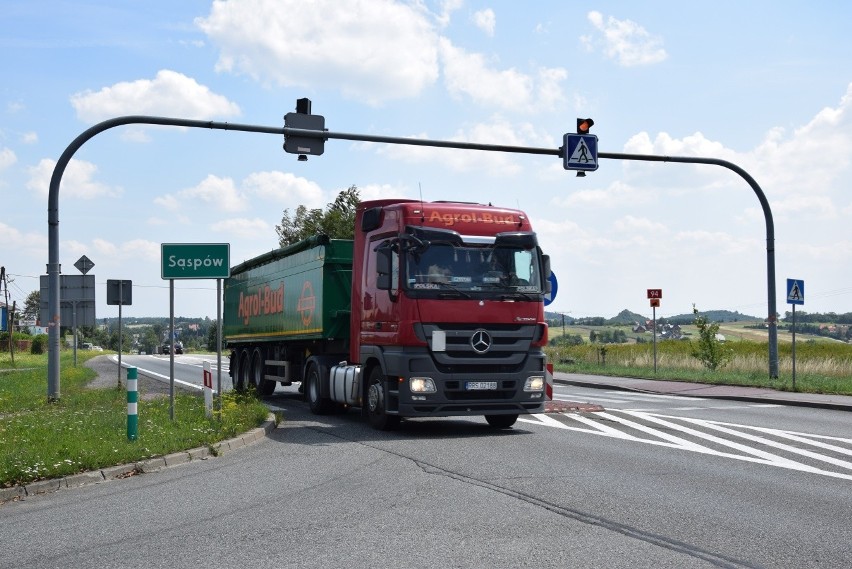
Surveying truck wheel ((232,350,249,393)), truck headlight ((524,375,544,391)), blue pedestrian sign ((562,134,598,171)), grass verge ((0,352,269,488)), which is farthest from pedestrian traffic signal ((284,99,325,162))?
truck headlight ((524,375,544,391))

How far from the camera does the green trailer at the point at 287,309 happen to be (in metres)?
17.7

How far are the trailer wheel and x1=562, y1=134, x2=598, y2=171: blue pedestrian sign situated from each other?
28.3 ft

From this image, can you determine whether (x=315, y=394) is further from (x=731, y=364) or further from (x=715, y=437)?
(x=731, y=364)

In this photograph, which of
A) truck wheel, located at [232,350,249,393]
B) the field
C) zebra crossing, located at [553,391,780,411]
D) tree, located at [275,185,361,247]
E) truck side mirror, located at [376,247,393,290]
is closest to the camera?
truck side mirror, located at [376,247,393,290]

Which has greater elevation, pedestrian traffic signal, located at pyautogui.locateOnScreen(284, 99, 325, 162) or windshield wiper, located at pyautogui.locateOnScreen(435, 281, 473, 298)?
pedestrian traffic signal, located at pyautogui.locateOnScreen(284, 99, 325, 162)

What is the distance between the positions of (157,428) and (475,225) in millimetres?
5513

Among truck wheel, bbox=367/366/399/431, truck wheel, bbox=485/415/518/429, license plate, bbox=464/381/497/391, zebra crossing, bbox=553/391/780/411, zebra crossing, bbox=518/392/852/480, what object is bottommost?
zebra crossing, bbox=553/391/780/411

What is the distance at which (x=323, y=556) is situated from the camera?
6.48 meters

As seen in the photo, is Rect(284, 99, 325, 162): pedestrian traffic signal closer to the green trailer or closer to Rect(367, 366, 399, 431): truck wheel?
the green trailer

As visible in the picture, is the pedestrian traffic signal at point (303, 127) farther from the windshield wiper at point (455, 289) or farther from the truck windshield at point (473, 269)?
the windshield wiper at point (455, 289)

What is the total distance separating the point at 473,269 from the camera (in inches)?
562

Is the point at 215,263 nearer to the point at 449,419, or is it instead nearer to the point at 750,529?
the point at 449,419

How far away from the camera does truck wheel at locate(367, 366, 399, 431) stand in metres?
14.5

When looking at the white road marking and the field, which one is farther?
the field
